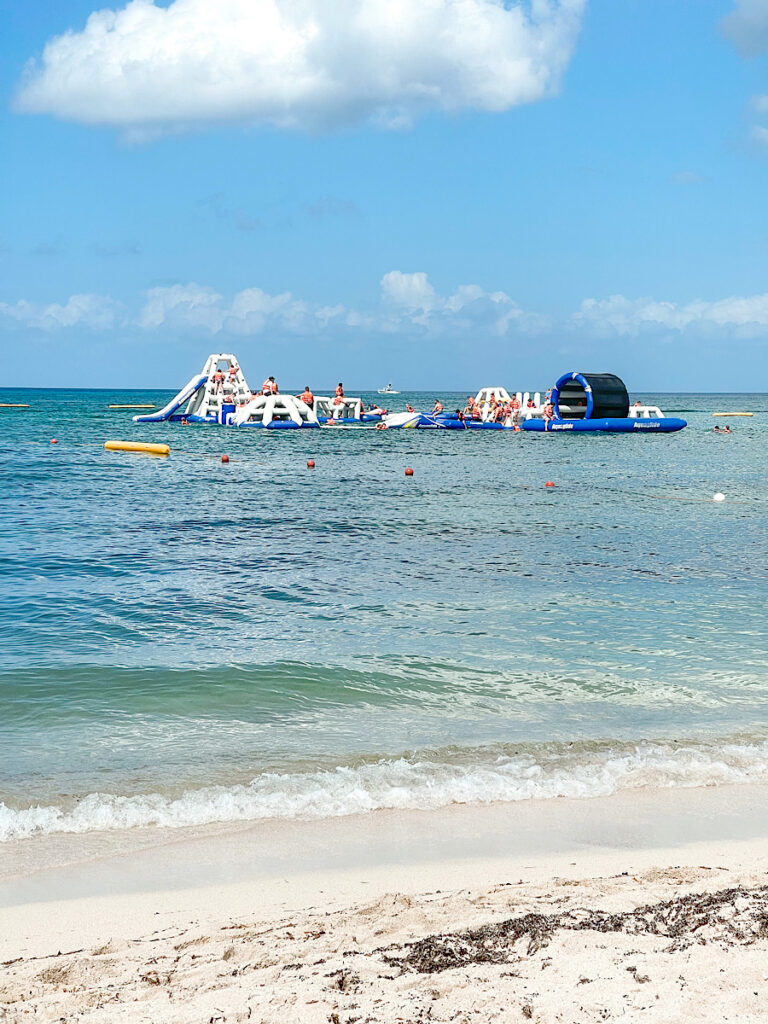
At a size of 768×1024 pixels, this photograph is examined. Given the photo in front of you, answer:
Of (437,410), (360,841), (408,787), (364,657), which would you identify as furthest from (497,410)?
(360,841)

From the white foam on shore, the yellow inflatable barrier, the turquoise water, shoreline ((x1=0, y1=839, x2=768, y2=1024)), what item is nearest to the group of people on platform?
the yellow inflatable barrier

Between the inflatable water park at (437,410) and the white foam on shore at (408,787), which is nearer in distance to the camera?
the white foam on shore at (408,787)

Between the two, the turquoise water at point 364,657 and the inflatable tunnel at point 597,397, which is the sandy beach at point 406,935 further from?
the inflatable tunnel at point 597,397

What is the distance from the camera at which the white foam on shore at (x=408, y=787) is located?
4777 mm

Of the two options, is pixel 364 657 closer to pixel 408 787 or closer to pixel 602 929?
pixel 408 787

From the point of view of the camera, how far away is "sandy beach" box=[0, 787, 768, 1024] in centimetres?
296

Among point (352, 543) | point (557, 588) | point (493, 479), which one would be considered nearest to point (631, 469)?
point (493, 479)

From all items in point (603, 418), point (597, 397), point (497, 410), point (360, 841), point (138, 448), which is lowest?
point (360, 841)

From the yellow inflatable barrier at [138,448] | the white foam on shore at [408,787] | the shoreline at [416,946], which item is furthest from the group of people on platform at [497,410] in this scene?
the shoreline at [416,946]

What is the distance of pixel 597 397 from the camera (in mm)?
46781

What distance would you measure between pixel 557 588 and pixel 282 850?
21.8 feet

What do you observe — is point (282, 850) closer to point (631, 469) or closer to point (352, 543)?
point (352, 543)

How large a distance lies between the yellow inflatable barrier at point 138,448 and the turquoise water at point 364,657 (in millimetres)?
13337

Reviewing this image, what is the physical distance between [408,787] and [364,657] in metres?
2.61
